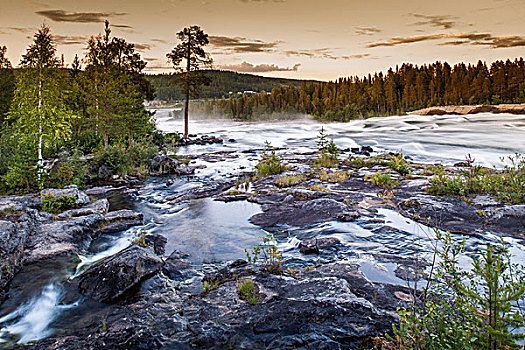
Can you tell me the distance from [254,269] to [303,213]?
424 centimetres

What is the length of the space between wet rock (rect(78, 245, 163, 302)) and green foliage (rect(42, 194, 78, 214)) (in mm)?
5547

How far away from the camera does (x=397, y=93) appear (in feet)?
233

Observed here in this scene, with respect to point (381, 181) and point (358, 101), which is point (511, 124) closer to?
point (381, 181)

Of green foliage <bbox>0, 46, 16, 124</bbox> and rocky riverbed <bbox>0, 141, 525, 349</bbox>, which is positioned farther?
green foliage <bbox>0, 46, 16, 124</bbox>

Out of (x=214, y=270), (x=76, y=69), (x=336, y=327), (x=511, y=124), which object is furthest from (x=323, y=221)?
(x=511, y=124)

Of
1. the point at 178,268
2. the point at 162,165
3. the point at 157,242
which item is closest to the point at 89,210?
the point at 157,242

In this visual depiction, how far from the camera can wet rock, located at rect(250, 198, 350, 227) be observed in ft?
33.9

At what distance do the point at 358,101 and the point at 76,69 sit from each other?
2237 inches

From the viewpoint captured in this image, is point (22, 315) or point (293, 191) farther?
point (293, 191)

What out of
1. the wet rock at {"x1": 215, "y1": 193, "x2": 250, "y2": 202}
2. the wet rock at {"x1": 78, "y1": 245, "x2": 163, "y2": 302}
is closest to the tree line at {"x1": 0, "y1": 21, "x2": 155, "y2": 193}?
the wet rock at {"x1": 215, "y1": 193, "x2": 250, "y2": 202}

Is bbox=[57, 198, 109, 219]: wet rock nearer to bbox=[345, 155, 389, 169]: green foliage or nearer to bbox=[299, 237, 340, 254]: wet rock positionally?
bbox=[299, 237, 340, 254]: wet rock

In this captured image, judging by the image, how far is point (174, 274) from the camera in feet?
23.2

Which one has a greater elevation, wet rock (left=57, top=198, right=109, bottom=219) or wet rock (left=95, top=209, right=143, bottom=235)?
wet rock (left=57, top=198, right=109, bottom=219)

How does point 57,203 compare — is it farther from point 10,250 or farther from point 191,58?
point 191,58
